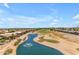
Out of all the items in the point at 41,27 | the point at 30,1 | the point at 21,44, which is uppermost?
the point at 30,1

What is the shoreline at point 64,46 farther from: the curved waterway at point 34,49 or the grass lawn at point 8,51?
the grass lawn at point 8,51

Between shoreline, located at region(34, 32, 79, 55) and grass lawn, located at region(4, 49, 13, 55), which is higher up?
shoreline, located at region(34, 32, 79, 55)

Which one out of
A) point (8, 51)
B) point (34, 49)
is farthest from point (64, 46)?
point (8, 51)

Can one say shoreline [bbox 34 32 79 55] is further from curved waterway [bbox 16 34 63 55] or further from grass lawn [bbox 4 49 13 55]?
grass lawn [bbox 4 49 13 55]

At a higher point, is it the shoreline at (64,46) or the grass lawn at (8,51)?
the shoreline at (64,46)

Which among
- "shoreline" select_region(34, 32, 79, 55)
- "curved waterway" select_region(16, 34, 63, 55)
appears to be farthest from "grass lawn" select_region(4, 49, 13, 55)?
"shoreline" select_region(34, 32, 79, 55)

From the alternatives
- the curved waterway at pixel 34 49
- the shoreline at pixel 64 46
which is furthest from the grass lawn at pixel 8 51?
the shoreline at pixel 64 46

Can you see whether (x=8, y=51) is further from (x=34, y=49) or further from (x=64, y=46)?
(x=64, y=46)
